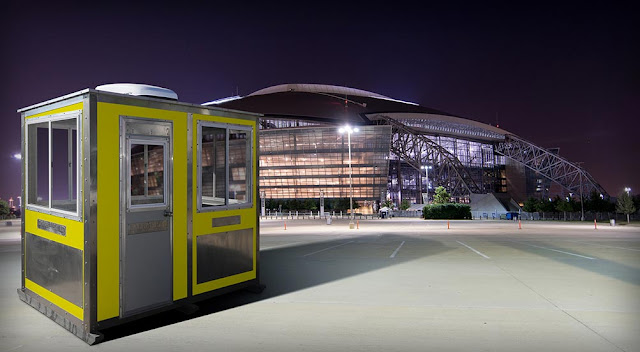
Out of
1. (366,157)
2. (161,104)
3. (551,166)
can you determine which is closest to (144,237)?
(161,104)

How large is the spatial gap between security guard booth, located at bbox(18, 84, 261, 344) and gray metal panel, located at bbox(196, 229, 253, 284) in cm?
2

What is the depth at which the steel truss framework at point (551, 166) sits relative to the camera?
311ft

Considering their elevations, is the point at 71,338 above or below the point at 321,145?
below

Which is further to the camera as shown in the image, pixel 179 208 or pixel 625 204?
pixel 625 204

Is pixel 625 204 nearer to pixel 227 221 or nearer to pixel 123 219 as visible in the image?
pixel 227 221

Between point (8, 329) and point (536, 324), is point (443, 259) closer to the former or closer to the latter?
point (536, 324)

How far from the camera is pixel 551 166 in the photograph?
9894 cm

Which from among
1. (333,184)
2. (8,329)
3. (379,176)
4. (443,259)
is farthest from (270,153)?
(8,329)

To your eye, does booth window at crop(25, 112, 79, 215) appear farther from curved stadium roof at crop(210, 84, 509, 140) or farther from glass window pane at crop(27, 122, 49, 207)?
curved stadium roof at crop(210, 84, 509, 140)

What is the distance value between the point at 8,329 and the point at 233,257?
356 centimetres

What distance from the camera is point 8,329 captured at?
6316 millimetres

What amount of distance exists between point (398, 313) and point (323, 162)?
292ft

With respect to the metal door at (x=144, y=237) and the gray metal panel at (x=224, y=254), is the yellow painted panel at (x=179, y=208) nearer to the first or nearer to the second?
the metal door at (x=144, y=237)

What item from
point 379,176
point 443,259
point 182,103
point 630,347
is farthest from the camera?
point 379,176
